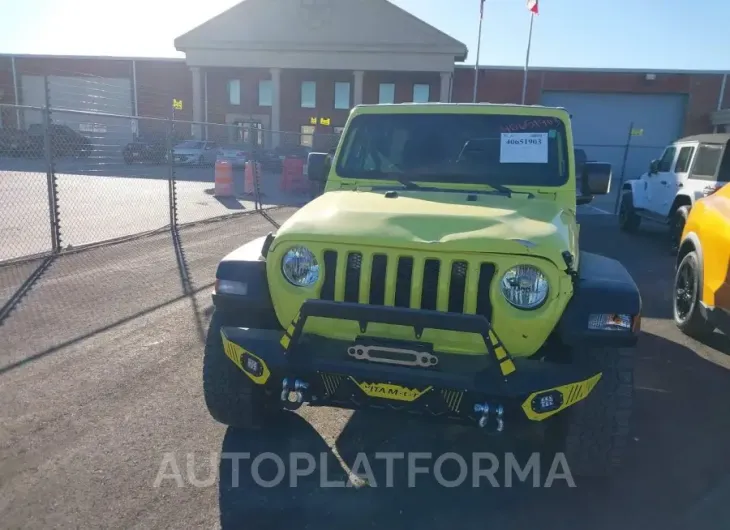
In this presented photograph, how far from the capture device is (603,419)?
292 cm

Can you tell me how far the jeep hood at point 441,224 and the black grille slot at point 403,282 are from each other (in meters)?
0.09

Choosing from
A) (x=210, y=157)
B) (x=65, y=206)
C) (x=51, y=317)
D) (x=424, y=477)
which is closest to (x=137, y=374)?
(x=51, y=317)

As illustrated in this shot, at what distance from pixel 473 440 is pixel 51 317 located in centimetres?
401

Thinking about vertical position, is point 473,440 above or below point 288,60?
below

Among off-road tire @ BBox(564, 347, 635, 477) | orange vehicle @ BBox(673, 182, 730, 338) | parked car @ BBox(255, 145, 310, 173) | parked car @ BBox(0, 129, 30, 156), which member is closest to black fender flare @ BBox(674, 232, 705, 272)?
orange vehicle @ BBox(673, 182, 730, 338)

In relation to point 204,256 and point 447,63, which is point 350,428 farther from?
point 447,63

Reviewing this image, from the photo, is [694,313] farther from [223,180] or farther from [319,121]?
[319,121]

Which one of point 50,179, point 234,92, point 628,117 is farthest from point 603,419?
point 234,92

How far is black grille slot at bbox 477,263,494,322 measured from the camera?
2.76 metres

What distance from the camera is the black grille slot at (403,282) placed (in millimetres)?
2842

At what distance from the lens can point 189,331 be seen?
207 inches

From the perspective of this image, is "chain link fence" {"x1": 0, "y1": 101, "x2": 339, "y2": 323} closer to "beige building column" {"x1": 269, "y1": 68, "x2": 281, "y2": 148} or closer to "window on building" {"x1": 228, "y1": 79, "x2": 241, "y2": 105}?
"beige building column" {"x1": 269, "y1": 68, "x2": 281, "y2": 148}

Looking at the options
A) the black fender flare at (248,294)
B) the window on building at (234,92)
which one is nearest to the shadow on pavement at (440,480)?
the black fender flare at (248,294)

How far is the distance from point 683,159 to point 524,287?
→ 31.0 ft
